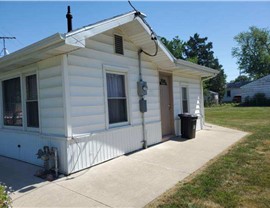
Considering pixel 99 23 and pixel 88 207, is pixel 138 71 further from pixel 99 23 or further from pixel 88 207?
pixel 88 207

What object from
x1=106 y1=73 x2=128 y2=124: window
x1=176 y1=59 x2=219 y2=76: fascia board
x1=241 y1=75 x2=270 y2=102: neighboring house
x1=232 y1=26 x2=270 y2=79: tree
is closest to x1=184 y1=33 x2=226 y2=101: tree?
x1=232 y1=26 x2=270 y2=79: tree

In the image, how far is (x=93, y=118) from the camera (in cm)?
567

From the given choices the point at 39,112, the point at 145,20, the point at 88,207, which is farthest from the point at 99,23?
the point at 88,207

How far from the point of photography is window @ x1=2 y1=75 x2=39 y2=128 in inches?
238

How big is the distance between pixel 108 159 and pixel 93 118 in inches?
46.2

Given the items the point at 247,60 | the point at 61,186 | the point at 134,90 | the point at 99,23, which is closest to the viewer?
the point at 61,186

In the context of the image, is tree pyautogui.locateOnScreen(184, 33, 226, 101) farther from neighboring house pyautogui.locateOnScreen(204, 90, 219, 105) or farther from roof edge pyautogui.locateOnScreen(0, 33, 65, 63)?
roof edge pyautogui.locateOnScreen(0, 33, 65, 63)

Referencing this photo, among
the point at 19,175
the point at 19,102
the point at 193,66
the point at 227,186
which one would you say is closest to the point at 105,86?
the point at 19,102

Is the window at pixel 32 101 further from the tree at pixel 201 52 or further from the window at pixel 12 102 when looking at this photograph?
the tree at pixel 201 52

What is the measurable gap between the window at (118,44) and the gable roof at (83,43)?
10.8 inches

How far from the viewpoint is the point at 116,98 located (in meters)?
6.53

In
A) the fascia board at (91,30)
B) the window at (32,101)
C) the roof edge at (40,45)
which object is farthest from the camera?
the window at (32,101)

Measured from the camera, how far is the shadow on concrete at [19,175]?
4.49 metres

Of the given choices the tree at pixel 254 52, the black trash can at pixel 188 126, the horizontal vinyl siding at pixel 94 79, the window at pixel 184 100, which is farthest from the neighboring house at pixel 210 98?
the horizontal vinyl siding at pixel 94 79
